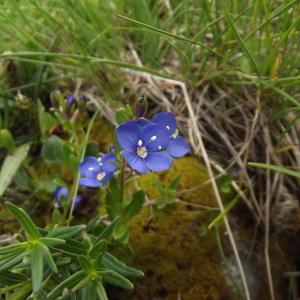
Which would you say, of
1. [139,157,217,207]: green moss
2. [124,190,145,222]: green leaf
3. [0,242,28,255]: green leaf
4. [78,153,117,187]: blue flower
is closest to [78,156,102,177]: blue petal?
[78,153,117,187]: blue flower

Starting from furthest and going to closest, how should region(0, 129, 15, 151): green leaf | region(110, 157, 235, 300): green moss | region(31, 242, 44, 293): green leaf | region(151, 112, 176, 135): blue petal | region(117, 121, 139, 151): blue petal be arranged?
1. region(0, 129, 15, 151): green leaf
2. region(110, 157, 235, 300): green moss
3. region(151, 112, 176, 135): blue petal
4. region(117, 121, 139, 151): blue petal
5. region(31, 242, 44, 293): green leaf

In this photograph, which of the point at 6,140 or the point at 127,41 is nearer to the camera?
the point at 6,140

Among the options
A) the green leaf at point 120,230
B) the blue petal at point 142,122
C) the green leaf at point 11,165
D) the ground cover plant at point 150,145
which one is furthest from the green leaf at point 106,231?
the green leaf at point 11,165

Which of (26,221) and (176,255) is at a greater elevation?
(26,221)

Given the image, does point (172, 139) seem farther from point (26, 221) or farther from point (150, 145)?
point (26, 221)

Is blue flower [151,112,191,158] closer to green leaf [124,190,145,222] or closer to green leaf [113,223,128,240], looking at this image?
green leaf [124,190,145,222]

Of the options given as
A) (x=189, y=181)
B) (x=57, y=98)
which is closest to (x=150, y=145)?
(x=189, y=181)
